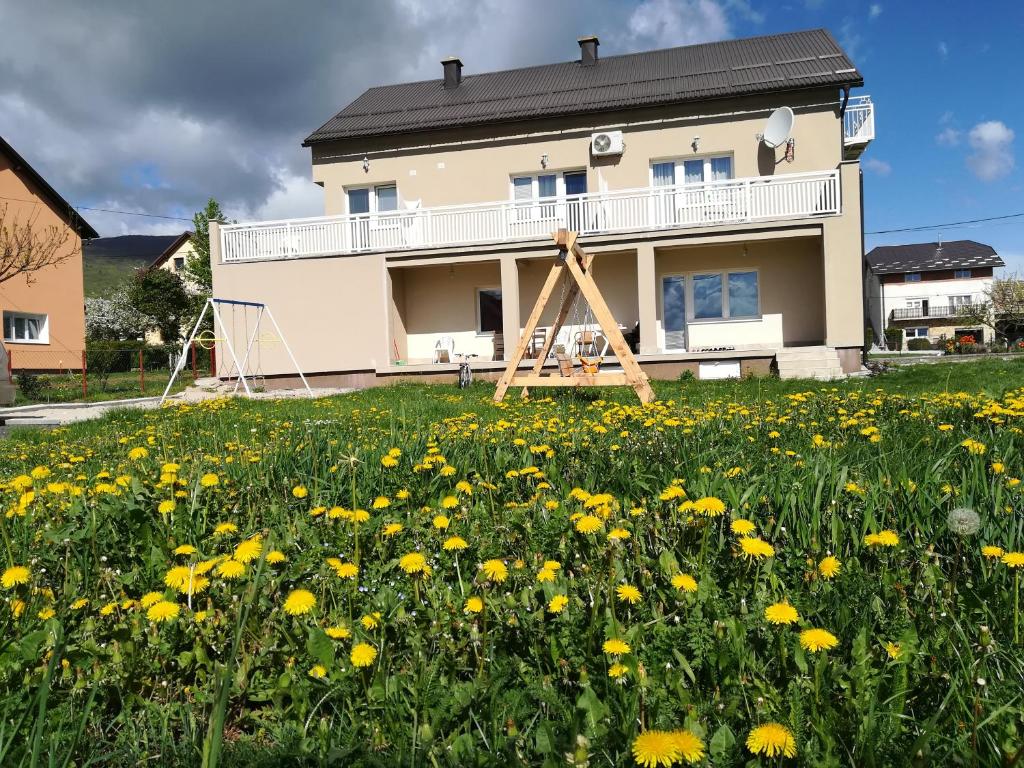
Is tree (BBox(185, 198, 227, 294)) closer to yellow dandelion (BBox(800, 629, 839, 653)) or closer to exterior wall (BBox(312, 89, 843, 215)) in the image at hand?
exterior wall (BBox(312, 89, 843, 215))

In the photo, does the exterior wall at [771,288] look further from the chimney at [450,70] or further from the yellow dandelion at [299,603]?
the yellow dandelion at [299,603]

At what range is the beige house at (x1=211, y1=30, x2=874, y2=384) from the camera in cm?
1545

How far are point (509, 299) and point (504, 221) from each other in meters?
2.07

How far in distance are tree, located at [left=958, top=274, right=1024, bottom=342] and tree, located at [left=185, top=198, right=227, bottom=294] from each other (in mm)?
57694

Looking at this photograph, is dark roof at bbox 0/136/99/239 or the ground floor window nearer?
the ground floor window

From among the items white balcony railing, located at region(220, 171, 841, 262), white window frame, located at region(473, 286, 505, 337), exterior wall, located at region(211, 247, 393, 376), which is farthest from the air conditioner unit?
exterior wall, located at region(211, 247, 393, 376)

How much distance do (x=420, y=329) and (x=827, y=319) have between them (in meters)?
10.5

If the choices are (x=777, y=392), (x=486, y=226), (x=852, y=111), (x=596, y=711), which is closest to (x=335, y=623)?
(x=596, y=711)

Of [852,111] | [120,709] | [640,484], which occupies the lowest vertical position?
[120,709]

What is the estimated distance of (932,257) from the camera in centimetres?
7550

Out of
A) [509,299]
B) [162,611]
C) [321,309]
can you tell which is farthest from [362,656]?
[321,309]

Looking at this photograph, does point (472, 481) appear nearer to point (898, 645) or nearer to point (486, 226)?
point (898, 645)

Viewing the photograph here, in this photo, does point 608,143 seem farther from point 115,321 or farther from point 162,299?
point 115,321

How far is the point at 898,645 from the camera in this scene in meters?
1.53
